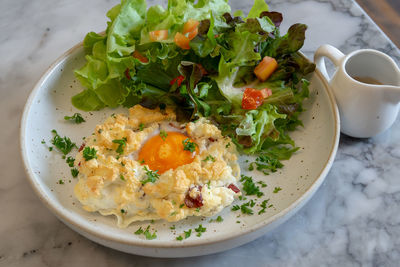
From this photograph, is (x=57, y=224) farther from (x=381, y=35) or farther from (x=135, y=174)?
(x=381, y=35)

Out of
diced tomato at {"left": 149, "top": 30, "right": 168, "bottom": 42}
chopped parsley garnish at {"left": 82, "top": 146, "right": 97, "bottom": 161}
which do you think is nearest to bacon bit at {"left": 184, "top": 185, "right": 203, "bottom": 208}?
chopped parsley garnish at {"left": 82, "top": 146, "right": 97, "bottom": 161}

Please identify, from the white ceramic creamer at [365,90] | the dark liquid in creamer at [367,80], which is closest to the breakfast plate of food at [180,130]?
the white ceramic creamer at [365,90]

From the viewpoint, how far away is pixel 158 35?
3648 millimetres

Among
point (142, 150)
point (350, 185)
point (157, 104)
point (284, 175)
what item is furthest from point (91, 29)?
point (350, 185)

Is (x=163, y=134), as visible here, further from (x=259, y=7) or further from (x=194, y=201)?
(x=259, y=7)

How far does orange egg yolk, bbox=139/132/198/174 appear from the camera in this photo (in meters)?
3.18

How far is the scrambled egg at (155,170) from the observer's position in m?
2.92

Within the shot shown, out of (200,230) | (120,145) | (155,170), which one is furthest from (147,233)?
(120,145)

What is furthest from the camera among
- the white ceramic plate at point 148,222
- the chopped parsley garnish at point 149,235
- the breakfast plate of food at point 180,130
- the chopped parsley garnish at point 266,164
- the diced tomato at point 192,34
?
the diced tomato at point 192,34

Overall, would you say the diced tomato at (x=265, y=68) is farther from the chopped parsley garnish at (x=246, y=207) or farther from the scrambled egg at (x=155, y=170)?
the chopped parsley garnish at (x=246, y=207)

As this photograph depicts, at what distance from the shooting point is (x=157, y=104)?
11.9ft

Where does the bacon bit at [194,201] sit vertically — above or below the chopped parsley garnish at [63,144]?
below

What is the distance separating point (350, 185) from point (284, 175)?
57cm

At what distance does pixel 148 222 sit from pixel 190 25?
1.64 m
